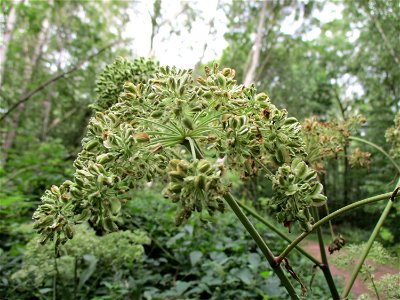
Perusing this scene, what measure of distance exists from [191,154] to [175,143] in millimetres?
89

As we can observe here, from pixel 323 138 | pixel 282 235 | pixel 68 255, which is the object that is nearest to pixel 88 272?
pixel 68 255

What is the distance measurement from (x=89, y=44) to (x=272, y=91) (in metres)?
8.12

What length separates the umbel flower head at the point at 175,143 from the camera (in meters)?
1.08

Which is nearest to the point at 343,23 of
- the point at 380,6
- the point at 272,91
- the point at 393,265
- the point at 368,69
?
the point at 368,69

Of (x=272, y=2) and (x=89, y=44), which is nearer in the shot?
(x=89, y=44)

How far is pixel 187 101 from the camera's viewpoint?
1270mm

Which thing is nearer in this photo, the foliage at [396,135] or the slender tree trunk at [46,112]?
the foliage at [396,135]

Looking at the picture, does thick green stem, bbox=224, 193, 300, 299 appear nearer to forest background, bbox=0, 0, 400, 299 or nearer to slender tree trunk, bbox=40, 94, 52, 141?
forest background, bbox=0, 0, 400, 299

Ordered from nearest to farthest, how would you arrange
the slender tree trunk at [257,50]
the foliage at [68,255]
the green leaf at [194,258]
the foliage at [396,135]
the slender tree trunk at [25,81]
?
the foliage at [396,135] → the foliage at [68,255] → the green leaf at [194,258] → the slender tree trunk at [25,81] → the slender tree trunk at [257,50]

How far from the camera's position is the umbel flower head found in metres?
1.08

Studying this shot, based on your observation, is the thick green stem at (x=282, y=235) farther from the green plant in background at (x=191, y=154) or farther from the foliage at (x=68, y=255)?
the foliage at (x=68, y=255)

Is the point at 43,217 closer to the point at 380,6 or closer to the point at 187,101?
the point at 187,101

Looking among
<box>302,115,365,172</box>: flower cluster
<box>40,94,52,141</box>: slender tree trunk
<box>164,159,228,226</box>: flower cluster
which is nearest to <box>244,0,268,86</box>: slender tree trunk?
<box>40,94,52,141</box>: slender tree trunk

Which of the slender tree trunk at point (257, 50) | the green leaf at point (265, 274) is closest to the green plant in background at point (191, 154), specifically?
the green leaf at point (265, 274)
